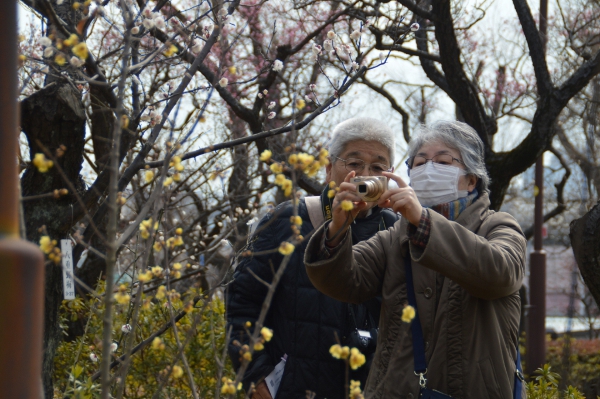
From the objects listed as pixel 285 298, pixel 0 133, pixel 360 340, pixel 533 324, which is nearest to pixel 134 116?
pixel 285 298

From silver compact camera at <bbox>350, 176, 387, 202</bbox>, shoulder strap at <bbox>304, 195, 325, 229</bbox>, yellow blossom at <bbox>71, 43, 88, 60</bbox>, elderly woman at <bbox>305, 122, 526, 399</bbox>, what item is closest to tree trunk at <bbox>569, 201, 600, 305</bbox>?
elderly woman at <bbox>305, 122, 526, 399</bbox>

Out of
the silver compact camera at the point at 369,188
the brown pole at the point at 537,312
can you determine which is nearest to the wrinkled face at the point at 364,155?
the silver compact camera at the point at 369,188

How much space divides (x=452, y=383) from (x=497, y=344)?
0.18 metres

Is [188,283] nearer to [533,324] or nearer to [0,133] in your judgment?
[533,324]

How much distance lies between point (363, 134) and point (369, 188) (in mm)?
683

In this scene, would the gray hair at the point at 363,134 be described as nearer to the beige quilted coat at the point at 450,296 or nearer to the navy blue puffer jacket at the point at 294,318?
the navy blue puffer jacket at the point at 294,318

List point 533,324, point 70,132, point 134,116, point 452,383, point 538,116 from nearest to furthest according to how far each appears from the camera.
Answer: point 452,383 → point 134,116 → point 70,132 → point 538,116 → point 533,324

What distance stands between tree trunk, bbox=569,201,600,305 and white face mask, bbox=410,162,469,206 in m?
1.71

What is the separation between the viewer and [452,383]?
1896mm

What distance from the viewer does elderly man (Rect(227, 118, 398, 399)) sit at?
7.99ft

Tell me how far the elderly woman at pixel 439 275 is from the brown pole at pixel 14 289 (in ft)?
4.03

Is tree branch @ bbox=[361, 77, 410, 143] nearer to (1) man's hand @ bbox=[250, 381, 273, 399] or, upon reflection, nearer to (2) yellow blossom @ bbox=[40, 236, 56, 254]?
(1) man's hand @ bbox=[250, 381, 273, 399]

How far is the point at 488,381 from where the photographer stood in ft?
6.16

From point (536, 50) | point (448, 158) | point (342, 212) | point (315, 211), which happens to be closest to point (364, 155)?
point (315, 211)
